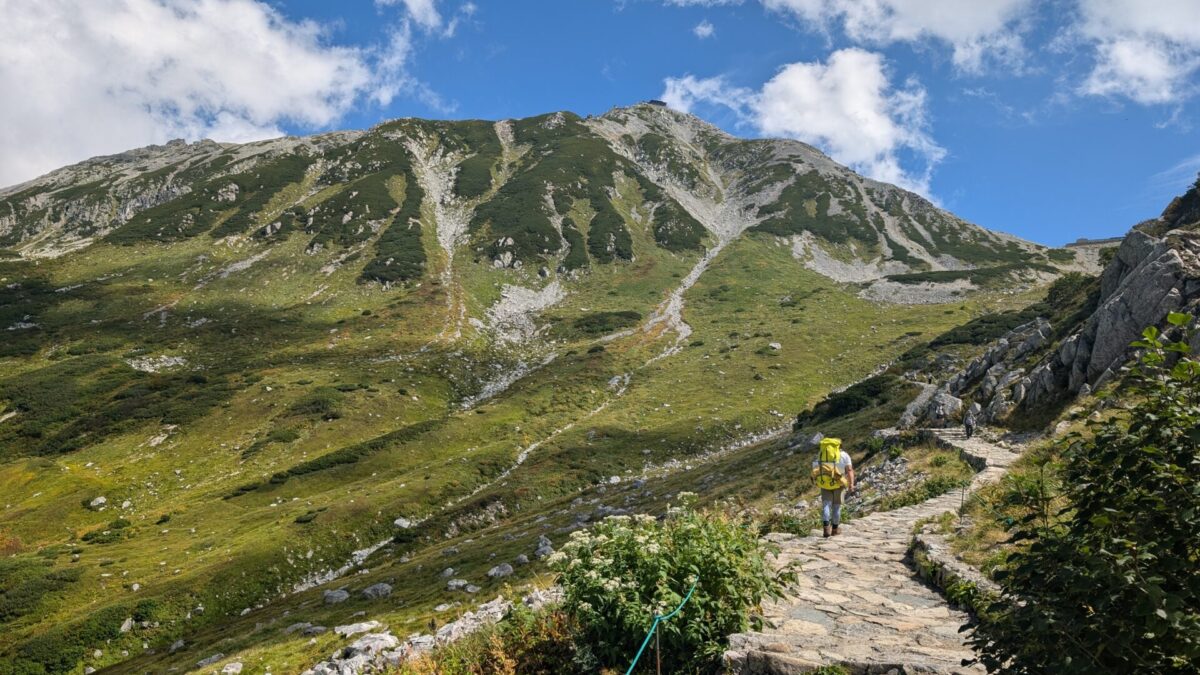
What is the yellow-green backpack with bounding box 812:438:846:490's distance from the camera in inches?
545

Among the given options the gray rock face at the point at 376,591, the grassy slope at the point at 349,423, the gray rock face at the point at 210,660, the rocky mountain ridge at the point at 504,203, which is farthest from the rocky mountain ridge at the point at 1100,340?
the rocky mountain ridge at the point at 504,203

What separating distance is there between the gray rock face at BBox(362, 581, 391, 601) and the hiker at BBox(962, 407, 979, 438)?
23898 mm

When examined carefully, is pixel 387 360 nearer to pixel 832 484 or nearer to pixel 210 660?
pixel 210 660

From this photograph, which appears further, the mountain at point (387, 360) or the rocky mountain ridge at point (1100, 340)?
the mountain at point (387, 360)

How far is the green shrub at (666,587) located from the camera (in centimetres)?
658

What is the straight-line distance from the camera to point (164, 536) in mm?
34969

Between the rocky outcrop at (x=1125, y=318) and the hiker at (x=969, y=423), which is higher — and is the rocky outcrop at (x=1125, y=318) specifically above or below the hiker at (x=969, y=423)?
above

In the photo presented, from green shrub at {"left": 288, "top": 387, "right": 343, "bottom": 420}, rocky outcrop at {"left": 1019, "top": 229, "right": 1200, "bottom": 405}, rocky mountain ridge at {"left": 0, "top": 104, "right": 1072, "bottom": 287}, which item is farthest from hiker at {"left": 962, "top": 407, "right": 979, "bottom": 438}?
rocky mountain ridge at {"left": 0, "top": 104, "right": 1072, "bottom": 287}

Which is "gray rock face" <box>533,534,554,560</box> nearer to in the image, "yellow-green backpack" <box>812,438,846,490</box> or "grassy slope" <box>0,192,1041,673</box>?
"grassy slope" <box>0,192,1041,673</box>

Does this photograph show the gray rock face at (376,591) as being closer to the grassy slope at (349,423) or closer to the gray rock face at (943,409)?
the grassy slope at (349,423)

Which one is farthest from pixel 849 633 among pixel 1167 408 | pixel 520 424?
pixel 520 424

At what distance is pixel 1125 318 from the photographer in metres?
20.2

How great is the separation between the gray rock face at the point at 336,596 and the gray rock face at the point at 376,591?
84 centimetres

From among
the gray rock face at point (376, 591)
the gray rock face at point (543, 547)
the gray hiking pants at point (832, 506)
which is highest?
the gray hiking pants at point (832, 506)
